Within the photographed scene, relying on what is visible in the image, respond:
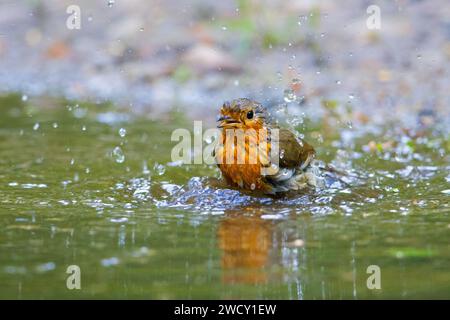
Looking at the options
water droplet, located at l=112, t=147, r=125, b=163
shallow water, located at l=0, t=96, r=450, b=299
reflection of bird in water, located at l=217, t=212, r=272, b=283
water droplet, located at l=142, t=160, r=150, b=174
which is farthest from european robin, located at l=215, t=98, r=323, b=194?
water droplet, located at l=112, t=147, r=125, b=163

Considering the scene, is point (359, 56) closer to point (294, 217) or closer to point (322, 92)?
point (322, 92)

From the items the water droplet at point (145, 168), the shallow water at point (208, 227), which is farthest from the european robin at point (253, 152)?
the water droplet at point (145, 168)

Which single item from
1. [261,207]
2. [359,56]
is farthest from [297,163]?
[359,56]

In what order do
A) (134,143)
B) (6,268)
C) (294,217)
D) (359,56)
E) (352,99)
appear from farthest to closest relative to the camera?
1. (359,56)
2. (352,99)
3. (134,143)
4. (294,217)
5. (6,268)

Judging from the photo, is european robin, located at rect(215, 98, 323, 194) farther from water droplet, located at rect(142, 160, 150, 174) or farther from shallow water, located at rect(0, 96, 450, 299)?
water droplet, located at rect(142, 160, 150, 174)

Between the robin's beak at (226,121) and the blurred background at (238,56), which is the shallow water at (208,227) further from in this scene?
the blurred background at (238,56)

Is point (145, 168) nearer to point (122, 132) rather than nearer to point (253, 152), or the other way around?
point (253, 152)

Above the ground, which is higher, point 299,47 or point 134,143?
point 299,47
